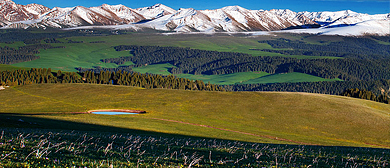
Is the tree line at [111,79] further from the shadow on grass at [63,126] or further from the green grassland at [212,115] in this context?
the shadow on grass at [63,126]

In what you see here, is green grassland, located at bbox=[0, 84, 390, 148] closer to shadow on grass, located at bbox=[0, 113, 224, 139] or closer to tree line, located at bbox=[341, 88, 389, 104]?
shadow on grass, located at bbox=[0, 113, 224, 139]

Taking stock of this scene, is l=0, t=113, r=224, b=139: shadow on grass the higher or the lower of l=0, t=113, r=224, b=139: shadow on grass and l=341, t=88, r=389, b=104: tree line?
the lower

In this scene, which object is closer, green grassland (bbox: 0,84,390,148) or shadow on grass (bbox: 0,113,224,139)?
shadow on grass (bbox: 0,113,224,139)

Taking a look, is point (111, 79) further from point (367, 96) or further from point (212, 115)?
point (367, 96)

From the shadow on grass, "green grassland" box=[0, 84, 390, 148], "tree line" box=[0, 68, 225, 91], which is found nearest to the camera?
the shadow on grass

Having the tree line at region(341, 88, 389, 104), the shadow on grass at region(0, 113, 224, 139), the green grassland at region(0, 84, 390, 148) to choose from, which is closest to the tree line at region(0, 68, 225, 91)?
the green grassland at region(0, 84, 390, 148)

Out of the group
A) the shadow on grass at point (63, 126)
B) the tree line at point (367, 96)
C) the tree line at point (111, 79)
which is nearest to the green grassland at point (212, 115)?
the shadow on grass at point (63, 126)

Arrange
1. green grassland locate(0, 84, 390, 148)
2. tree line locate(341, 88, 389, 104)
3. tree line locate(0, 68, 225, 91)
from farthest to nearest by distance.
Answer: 1. tree line locate(0, 68, 225, 91)
2. tree line locate(341, 88, 389, 104)
3. green grassland locate(0, 84, 390, 148)

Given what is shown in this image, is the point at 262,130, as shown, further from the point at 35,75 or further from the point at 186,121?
the point at 35,75
